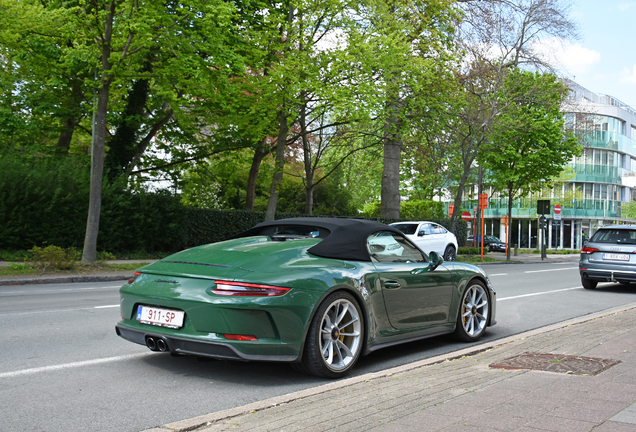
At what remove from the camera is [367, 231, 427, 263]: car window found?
6102mm

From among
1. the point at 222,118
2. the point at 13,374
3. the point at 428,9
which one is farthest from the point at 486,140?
the point at 13,374

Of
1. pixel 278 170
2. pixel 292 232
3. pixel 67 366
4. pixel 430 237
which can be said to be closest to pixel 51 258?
pixel 278 170

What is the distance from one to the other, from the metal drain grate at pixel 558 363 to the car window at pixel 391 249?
4.62ft

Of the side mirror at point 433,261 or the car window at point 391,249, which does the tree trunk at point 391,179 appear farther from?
the side mirror at point 433,261

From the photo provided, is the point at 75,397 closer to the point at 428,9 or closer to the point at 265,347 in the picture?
the point at 265,347

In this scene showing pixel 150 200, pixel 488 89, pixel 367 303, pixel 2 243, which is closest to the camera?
pixel 367 303

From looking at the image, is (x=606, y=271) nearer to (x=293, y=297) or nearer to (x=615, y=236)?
(x=615, y=236)

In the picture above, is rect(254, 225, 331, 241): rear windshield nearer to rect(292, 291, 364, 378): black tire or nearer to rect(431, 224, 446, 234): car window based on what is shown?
rect(292, 291, 364, 378): black tire

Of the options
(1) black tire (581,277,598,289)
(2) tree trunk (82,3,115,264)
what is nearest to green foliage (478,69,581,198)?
(1) black tire (581,277,598,289)

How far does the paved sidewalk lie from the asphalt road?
556 millimetres

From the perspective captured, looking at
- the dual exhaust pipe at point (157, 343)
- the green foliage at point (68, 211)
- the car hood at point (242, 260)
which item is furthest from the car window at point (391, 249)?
the green foliage at point (68, 211)

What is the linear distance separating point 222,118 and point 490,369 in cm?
2023

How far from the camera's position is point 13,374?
5.22 meters

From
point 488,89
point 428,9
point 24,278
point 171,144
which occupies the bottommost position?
point 24,278
